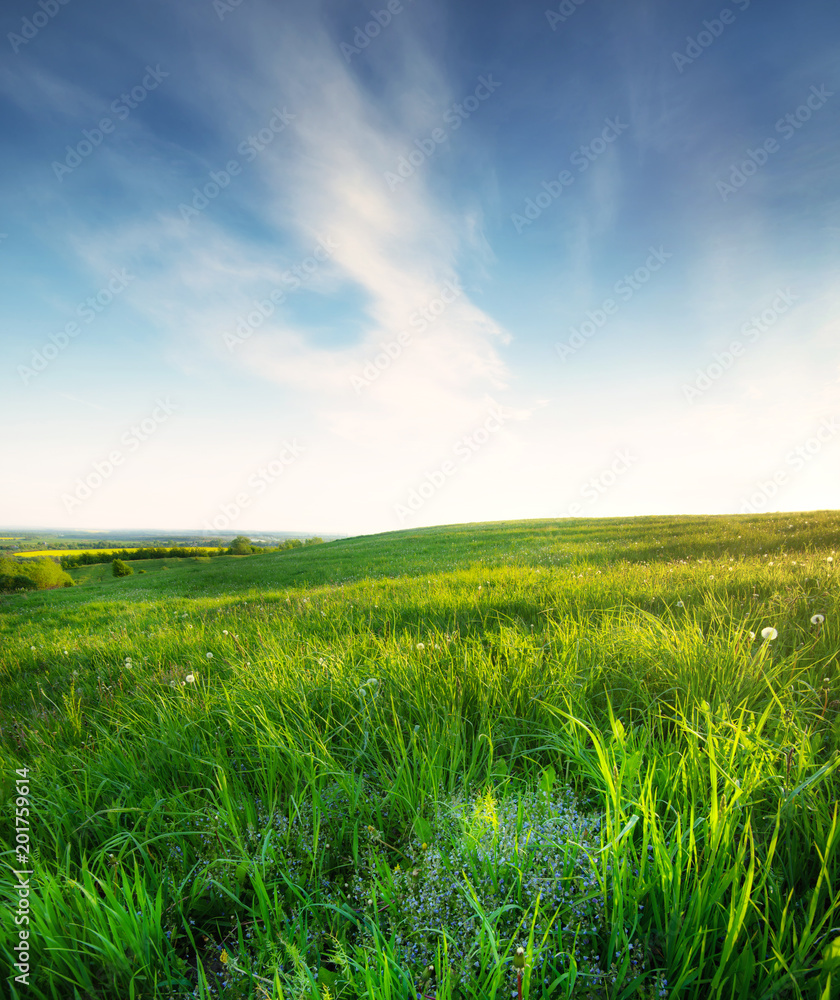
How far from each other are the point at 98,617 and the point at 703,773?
1411 cm

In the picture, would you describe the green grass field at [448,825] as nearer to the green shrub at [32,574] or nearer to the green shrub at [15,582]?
the green shrub at [15,582]

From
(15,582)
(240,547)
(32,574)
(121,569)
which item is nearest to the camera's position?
(15,582)

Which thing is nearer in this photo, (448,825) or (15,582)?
(448,825)

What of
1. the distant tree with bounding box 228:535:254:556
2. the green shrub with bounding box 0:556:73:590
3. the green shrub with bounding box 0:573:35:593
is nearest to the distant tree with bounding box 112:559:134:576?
the green shrub with bounding box 0:556:73:590

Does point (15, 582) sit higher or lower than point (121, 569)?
higher

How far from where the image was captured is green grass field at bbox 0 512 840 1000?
131 cm

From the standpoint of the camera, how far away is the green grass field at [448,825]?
1.31m

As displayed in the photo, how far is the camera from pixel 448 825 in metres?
1.81

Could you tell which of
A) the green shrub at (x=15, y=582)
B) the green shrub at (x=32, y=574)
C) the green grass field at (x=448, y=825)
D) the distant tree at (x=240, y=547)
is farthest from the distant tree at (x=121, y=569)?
the green grass field at (x=448, y=825)

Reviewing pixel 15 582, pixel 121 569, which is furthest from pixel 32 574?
pixel 121 569

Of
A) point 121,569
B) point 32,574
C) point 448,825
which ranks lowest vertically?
point 121,569

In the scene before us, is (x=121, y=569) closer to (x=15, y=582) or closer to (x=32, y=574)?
(x=32, y=574)

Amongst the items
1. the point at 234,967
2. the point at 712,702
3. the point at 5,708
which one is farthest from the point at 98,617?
the point at 712,702

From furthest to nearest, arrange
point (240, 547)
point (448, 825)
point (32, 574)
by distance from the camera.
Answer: point (240, 547) → point (32, 574) → point (448, 825)
